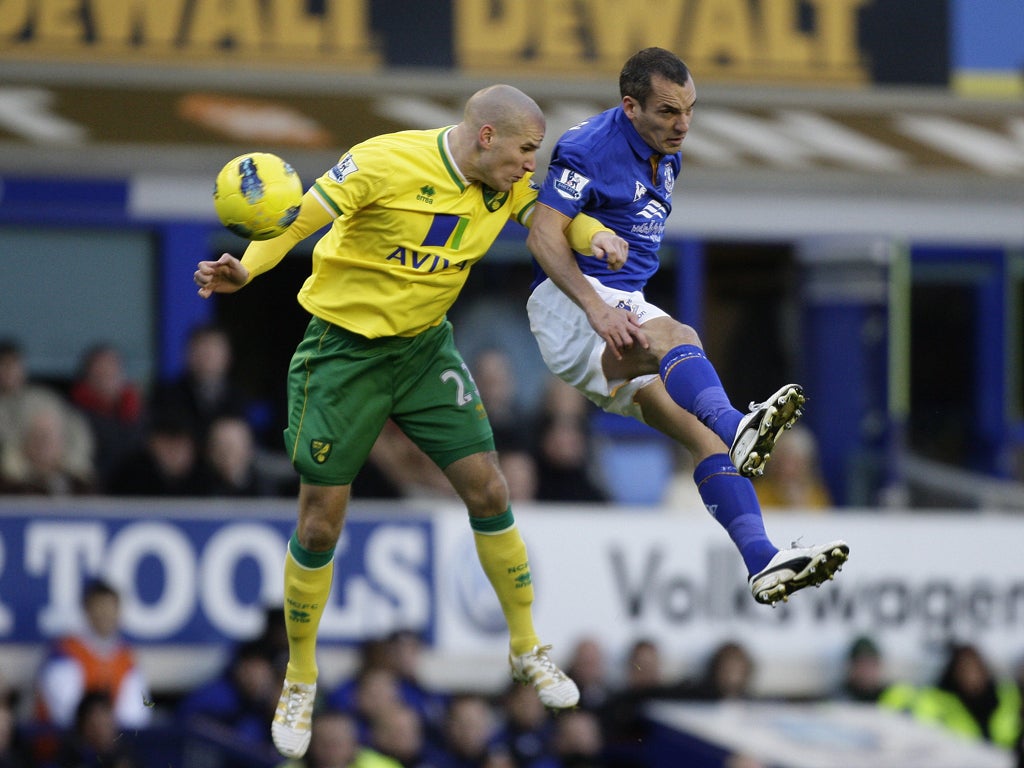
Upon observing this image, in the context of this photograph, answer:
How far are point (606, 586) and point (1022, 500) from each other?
3487 millimetres

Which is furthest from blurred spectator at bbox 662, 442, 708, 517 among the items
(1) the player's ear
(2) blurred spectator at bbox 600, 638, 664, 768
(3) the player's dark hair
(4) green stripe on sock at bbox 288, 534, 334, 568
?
(1) the player's ear

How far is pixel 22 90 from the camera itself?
12773 mm

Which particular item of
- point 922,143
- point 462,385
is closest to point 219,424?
point 462,385

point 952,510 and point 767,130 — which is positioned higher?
point 767,130

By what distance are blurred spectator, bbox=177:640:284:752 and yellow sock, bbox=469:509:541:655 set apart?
12.5 feet

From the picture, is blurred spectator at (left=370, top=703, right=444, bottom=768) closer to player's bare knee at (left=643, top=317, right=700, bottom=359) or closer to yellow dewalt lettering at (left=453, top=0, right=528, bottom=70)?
yellow dewalt lettering at (left=453, top=0, right=528, bottom=70)

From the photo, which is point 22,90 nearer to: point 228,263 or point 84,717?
point 84,717

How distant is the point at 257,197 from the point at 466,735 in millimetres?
5378

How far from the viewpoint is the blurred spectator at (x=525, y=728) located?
38.5 ft

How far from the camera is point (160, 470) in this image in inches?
476

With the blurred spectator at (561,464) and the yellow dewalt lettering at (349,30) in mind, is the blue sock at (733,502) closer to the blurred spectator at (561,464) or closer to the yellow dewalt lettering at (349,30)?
the blurred spectator at (561,464)

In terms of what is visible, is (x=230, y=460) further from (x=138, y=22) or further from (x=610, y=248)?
(x=610, y=248)

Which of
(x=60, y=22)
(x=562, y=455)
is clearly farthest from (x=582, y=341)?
(x=60, y=22)

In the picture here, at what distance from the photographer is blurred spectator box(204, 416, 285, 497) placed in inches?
470
